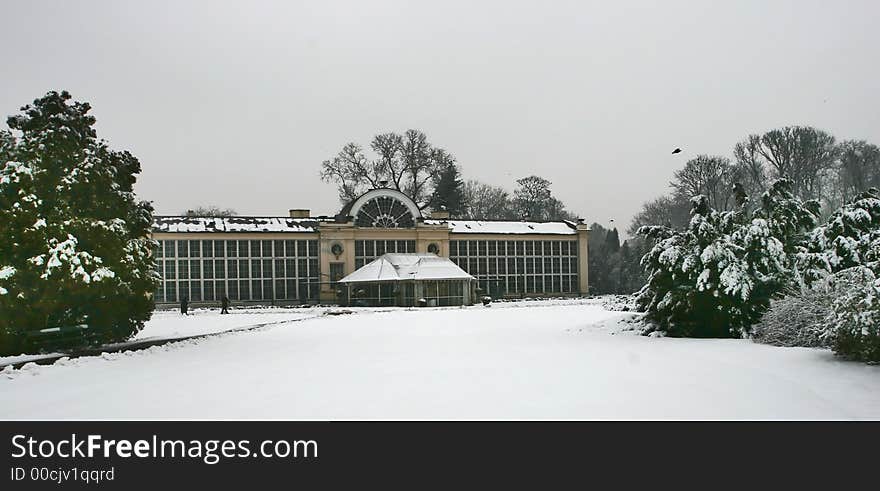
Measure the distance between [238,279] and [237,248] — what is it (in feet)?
6.30

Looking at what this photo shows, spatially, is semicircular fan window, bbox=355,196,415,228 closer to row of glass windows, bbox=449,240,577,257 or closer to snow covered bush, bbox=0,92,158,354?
row of glass windows, bbox=449,240,577,257

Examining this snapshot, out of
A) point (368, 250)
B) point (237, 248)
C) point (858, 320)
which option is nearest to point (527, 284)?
point (368, 250)

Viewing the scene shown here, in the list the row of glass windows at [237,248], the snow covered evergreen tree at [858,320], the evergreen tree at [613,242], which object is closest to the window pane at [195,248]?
the row of glass windows at [237,248]

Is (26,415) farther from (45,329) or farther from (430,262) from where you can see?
(430,262)

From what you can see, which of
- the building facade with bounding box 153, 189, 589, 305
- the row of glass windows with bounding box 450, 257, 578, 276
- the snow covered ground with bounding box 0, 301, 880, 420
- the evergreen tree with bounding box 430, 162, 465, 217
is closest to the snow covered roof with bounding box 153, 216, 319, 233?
the building facade with bounding box 153, 189, 589, 305

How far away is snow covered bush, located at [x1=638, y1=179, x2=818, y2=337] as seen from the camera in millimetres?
17406

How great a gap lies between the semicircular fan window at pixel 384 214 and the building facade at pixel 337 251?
7 centimetres

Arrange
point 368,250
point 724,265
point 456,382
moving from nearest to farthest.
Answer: point 456,382 < point 724,265 < point 368,250

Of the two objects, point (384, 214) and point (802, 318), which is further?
point (384, 214)

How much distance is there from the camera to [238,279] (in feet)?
151

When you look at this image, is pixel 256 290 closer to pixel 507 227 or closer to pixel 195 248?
pixel 195 248

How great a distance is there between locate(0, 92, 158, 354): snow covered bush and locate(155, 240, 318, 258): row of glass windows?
2733cm

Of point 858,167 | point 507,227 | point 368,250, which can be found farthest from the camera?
point 507,227
